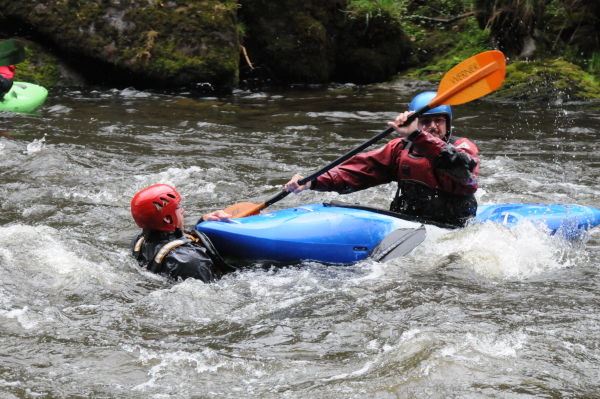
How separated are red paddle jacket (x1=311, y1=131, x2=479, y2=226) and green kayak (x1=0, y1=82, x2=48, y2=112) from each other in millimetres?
5376

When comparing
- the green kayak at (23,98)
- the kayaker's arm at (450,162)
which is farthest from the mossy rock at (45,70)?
the kayaker's arm at (450,162)

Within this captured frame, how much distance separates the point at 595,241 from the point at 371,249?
1739mm

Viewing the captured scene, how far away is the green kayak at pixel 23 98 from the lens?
30.4 ft

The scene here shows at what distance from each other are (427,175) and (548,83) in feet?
20.9

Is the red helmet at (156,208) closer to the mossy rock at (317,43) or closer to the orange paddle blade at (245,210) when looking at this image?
the orange paddle blade at (245,210)

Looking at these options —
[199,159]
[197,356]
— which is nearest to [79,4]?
[199,159]

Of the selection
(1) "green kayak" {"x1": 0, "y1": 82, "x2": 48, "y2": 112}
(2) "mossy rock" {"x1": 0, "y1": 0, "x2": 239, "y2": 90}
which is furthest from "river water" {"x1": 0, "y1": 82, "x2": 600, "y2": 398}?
(2) "mossy rock" {"x1": 0, "y1": 0, "x2": 239, "y2": 90}

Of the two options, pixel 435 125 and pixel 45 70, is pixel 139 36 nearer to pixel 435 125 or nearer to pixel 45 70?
pixel 45 70

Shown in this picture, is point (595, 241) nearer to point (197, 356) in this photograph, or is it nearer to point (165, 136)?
point (197, 356)

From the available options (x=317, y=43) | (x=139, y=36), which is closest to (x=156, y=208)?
(x=139, y=36)

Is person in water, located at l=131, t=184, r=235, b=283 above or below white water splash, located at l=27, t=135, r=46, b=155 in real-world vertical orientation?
above

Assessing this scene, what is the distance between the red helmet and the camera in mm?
4371

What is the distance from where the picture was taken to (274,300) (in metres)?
4.26

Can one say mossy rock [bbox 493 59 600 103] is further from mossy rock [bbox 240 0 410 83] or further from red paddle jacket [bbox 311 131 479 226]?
red paddle jacket [bbox 311 131 479 226]
